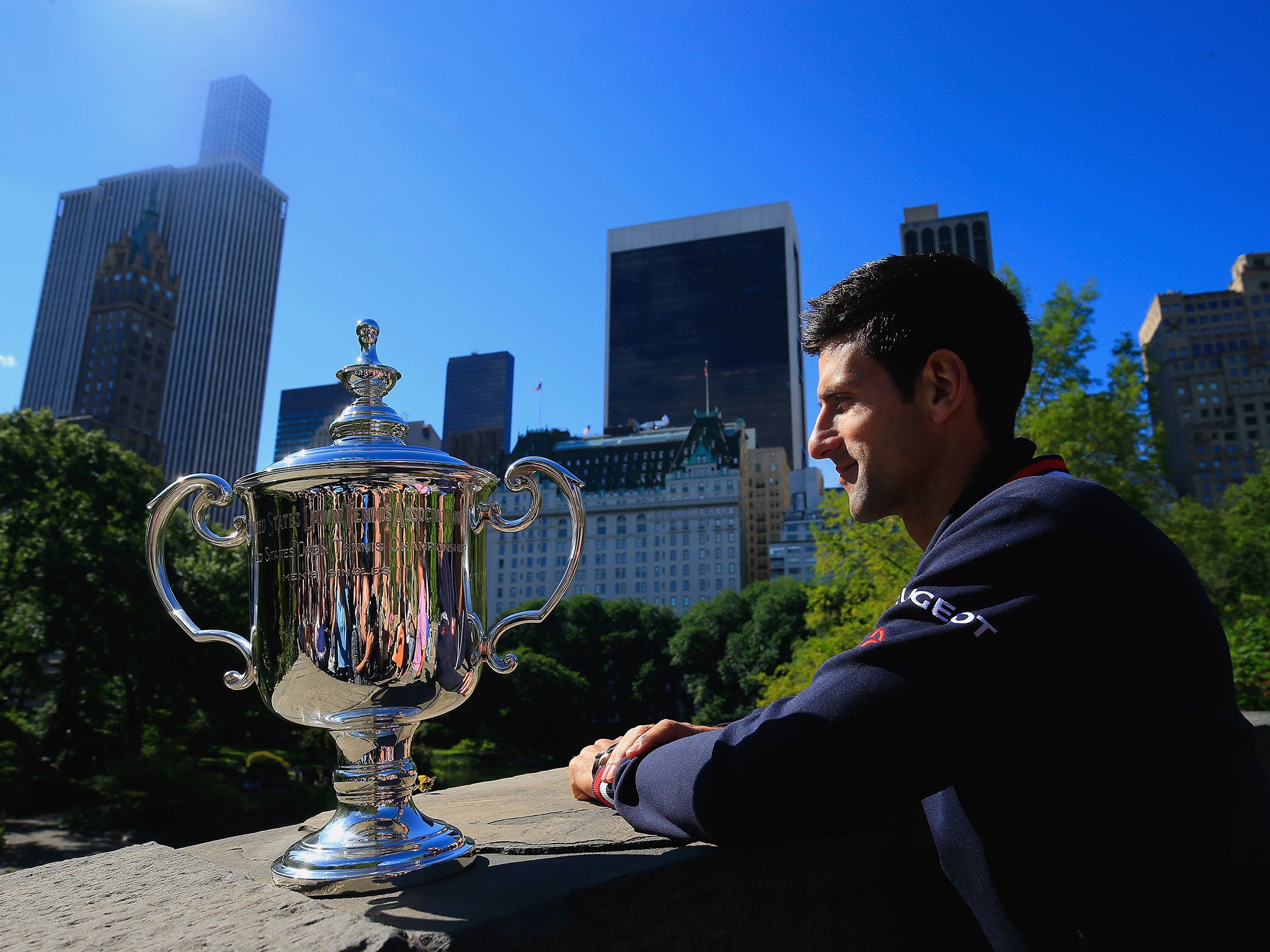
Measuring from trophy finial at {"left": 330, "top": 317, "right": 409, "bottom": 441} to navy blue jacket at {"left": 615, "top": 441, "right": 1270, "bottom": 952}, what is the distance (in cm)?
93

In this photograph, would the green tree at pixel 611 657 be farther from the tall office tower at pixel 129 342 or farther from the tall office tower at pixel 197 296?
the tall office tower at pixel 197 296

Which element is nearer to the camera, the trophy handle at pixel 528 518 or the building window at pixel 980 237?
the trophy handle at pixel 528 518

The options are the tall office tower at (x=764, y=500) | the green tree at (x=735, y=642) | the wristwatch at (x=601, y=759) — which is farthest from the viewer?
the tall office tower at (x=764, y=500)

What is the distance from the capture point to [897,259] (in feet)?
5.31

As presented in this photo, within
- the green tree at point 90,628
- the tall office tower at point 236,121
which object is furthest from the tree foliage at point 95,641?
the tall office tower at point 236,121

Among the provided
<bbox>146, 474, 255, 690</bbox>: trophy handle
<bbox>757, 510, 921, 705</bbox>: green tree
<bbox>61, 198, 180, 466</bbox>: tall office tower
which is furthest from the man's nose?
<bbox>61, 198, 180, 466</bbox>: tall office tower

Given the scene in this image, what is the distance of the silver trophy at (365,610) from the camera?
1.37 m

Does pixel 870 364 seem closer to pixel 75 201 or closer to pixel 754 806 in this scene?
pixel 754 806

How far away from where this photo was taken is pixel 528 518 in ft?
5.23

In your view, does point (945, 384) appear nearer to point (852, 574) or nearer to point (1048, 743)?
point (1048, 743)

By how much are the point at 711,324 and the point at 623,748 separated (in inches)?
5108

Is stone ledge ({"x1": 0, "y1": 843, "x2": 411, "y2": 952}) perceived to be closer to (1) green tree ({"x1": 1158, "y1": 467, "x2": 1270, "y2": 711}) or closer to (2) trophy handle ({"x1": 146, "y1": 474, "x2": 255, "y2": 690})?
(2) trophy handle ({"x1": 146, "y1": 474, "x2": 255, "y2": 690})

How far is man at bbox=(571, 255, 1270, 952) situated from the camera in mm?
1123

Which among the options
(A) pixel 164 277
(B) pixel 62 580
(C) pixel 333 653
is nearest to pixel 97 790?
(B) pixel 62 580
